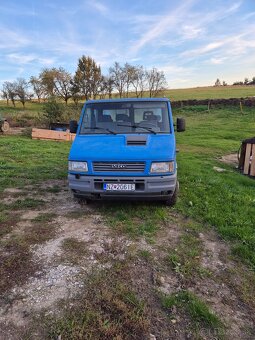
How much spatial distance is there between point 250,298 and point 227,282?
0.31 m

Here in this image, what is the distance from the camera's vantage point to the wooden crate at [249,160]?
345 inches

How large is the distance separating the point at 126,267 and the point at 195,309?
0.99 meters

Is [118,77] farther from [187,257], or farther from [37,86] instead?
[187,257]

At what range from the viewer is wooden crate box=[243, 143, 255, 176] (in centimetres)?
877

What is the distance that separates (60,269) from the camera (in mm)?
3396

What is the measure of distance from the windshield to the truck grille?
1037mm

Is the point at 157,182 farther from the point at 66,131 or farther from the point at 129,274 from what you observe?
the point at 66,131

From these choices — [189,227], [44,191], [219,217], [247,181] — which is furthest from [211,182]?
[44,191]

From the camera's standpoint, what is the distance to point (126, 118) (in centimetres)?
583

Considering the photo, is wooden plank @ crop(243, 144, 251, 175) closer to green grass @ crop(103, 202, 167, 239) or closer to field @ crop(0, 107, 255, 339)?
field @ crop(0, 107, 255, 339)

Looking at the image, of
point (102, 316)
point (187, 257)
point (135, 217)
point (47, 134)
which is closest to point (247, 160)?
point (135, 217)

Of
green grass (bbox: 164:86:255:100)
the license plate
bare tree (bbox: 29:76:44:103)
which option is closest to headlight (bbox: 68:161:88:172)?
the license plate

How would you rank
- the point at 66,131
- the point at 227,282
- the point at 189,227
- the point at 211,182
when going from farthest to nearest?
1. the point at 66,131
2. the point at 211,182
3. the point at 189,227
4. the point at 227,282

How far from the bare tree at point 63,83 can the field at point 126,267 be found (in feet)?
157
